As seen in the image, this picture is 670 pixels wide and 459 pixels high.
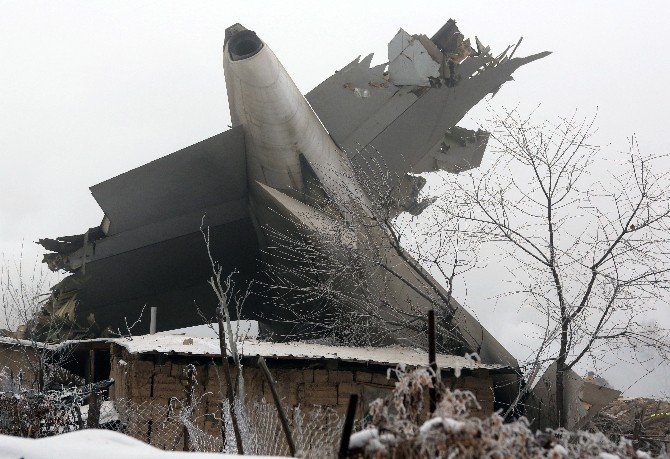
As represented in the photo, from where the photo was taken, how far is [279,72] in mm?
13922

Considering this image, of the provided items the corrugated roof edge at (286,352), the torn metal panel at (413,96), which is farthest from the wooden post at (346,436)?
the torn metal panel at (413,96)

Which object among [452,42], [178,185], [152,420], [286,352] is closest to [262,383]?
[286,352]

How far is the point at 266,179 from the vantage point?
1584 centimetres

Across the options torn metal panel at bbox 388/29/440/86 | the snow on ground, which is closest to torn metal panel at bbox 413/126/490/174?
torn metal panel at bbox 388/29/440/86

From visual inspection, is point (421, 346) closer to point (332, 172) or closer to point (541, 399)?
point (541, 399)

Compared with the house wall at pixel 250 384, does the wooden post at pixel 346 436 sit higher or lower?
higher

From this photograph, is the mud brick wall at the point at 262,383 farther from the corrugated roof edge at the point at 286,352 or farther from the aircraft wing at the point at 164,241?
the aircraft wing at the point at 164,241

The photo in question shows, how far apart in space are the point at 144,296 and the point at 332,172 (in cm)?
662

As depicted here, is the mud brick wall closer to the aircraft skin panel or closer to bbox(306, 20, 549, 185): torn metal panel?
the aircraft skin panel

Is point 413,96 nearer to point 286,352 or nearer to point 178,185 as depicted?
point 178,185

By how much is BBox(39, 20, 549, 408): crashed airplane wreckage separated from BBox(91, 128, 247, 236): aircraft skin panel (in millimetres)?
30

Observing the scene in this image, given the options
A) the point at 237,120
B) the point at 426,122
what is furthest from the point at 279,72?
the point at 426,122

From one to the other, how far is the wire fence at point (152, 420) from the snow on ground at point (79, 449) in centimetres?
551

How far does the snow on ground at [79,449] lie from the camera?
2664 millimetres
